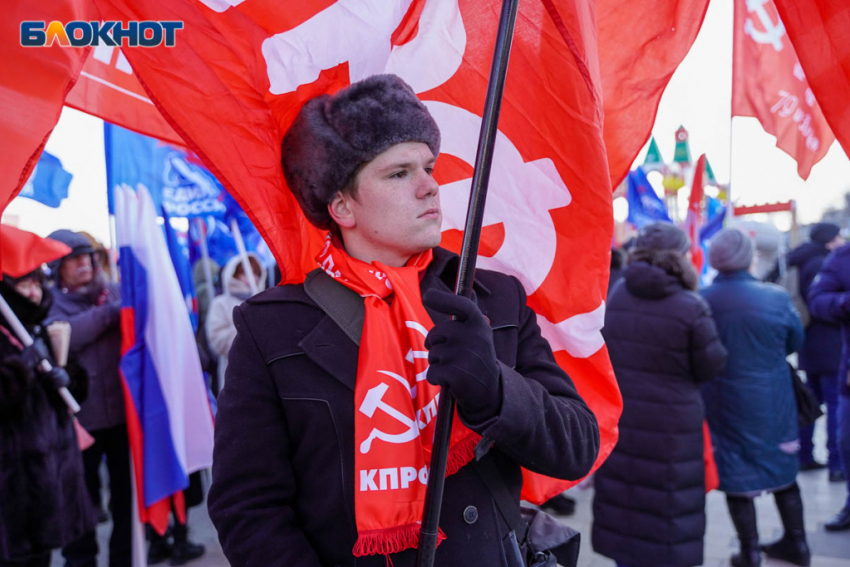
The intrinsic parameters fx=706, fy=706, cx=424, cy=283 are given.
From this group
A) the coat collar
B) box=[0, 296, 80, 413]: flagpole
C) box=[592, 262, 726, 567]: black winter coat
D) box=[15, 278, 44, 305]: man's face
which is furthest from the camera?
box=[15, 278, 44, 305]: man's face

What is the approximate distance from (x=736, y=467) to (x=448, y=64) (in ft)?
9.99

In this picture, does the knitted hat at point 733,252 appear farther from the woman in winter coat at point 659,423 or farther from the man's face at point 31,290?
the man's face at point 31,290

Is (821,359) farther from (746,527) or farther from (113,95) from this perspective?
(113,95)

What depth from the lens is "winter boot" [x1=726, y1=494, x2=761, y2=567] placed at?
4.09m

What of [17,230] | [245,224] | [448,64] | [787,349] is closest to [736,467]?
[787,349]

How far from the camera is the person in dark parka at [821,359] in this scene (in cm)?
571

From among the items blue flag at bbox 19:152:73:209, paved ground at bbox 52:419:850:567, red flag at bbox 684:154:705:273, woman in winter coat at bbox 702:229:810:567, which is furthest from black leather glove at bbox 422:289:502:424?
red flag at bbox 684:154:705:273

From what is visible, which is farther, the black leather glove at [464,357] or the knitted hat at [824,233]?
the knitted hat at [824,233]

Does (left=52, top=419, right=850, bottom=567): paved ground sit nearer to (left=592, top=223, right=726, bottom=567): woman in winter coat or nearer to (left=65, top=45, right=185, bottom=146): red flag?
(left=592, top=223, right=726, bottom=567): woman in winter coat

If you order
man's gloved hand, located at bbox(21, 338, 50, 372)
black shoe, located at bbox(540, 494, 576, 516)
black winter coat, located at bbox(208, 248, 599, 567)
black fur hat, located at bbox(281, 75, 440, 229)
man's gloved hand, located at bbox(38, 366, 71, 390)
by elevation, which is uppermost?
black fur hat, located at bbox(281, 75, 440, 229)

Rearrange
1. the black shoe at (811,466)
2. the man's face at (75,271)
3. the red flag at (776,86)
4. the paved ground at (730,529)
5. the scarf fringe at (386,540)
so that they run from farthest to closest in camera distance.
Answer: the black shoe at (811,466), the man's face at (75,271), the paved ground at (730,529), the red flag at (776,86), the scarf fringe at (386,540)

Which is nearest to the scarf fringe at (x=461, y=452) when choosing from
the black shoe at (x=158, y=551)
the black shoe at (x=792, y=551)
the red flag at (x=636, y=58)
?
the red flag at (x=636, y=58)

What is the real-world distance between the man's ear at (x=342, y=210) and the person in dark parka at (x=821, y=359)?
16.6 feet

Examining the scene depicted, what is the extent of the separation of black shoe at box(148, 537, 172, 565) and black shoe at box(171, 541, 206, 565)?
2.6 inches
